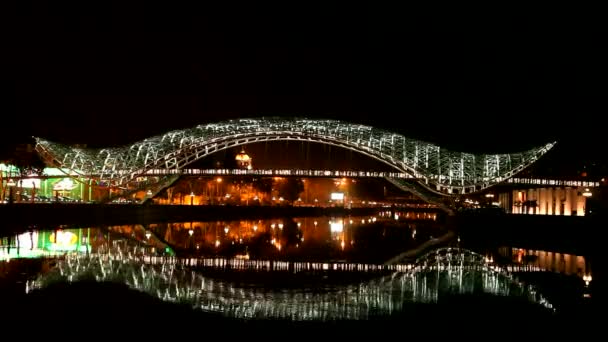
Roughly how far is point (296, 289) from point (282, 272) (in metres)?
4.78

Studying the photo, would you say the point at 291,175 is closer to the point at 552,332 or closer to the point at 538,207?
the point at 538,207

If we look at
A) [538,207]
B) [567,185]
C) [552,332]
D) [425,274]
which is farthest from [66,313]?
[538,207]

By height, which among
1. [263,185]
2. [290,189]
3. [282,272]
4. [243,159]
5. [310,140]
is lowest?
[282,272]

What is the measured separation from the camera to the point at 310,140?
8350 centimetres

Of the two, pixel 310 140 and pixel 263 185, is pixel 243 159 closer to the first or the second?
pixel 263 185

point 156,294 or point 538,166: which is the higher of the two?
point 538,166

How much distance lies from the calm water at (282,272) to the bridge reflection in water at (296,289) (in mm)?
26

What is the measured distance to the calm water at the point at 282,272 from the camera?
19297mm

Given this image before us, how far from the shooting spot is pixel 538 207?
82.4 metres

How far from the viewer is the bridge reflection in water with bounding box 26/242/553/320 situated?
717 inches

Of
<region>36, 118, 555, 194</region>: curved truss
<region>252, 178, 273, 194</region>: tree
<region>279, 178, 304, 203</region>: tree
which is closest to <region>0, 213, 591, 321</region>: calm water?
<region>36, 118, 555, 194</region>: curved truss

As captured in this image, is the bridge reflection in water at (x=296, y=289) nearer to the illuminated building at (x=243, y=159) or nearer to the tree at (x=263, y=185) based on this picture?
the tree at (x=263, y=185)

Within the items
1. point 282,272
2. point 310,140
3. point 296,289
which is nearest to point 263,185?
point 310,140

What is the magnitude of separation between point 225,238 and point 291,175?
145 ft
